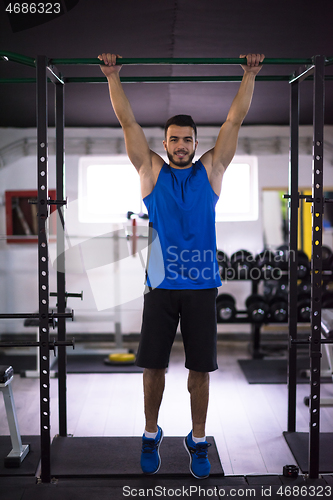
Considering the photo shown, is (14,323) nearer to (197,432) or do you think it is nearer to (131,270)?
(131,270)

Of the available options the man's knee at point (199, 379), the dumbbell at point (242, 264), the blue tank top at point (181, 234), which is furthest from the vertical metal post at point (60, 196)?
the dumbbell at point (242, 264)

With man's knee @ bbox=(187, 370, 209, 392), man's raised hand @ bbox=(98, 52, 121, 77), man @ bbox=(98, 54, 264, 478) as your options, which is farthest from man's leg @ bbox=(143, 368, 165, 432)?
man's raised hand @ bbox=(98, 52, 121, 77)

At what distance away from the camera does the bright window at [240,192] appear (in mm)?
5207

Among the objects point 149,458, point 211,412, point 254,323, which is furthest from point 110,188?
point 149,458

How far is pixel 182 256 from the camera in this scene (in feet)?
7.07

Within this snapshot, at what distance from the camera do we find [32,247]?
5.10 meters

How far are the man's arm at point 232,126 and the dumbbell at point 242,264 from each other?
232 cm

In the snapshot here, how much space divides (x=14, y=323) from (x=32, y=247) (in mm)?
905

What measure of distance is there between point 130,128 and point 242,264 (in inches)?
103

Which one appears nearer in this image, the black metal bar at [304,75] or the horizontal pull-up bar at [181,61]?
the horizontal pull-up bar at [181,61]

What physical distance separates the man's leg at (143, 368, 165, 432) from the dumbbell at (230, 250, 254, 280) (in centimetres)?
244

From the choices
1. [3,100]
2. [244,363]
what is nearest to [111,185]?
[3,100]

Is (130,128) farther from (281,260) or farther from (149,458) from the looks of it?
(281,260)

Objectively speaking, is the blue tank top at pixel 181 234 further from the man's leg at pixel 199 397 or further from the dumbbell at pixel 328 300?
the dumbbell at pixel 328 300
